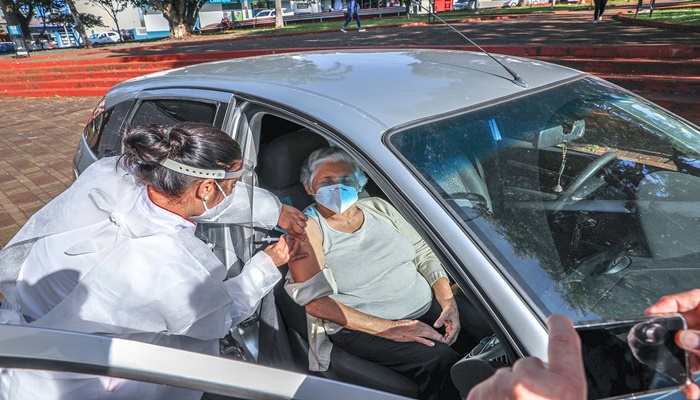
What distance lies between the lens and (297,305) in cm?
202

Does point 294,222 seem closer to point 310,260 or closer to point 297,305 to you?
point 310,260

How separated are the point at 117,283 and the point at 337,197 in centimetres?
93

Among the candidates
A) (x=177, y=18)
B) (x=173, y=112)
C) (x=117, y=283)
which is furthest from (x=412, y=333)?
(x=177, y=18)

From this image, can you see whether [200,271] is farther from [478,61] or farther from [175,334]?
[478,61]

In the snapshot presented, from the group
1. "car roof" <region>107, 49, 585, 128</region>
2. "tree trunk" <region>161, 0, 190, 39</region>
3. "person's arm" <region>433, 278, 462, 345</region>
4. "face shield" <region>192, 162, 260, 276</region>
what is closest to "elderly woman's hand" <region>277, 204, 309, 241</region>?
"face shield" <region>192, 162, 260, 276</region>

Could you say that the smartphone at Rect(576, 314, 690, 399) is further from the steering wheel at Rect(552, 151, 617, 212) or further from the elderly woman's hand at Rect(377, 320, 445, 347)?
the elderly woman's hand at Rect(377, 320, 445, 347)

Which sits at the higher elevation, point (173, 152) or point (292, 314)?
point (173, 152)

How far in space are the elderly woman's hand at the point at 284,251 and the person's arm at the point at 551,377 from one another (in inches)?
47.3

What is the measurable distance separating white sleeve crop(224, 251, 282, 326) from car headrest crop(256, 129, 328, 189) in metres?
0.49

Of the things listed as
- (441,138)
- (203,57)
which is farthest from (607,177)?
(203,57)

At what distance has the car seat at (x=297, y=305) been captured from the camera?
173 centimetres

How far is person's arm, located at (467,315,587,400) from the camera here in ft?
2.21

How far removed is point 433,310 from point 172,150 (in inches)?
50.7

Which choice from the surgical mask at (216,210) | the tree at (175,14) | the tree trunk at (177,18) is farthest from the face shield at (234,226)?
the tree trunk at (177,18)
